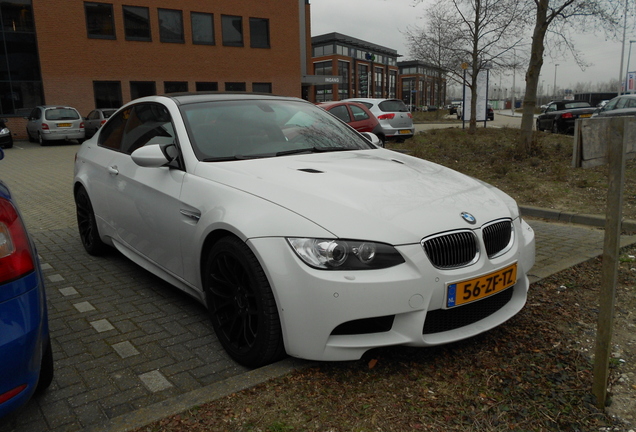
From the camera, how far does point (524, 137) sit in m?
10.4

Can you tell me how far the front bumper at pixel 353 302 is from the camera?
2465mm

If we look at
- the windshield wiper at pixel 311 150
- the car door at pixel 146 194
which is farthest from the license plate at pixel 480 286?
the car door at pixel 146 194

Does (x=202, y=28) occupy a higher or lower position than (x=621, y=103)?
higher

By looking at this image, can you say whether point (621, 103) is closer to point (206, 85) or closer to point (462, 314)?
point (462, 314)

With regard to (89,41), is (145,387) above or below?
below

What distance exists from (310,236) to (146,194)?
1.74 meters

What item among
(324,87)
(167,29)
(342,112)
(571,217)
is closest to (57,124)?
(167,29)

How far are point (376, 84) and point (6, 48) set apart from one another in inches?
2586

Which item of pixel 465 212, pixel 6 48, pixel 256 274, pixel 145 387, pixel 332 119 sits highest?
pixel 6 48

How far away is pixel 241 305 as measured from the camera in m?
2.88

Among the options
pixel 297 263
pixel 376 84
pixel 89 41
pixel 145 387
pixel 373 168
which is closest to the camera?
pixel 297 263

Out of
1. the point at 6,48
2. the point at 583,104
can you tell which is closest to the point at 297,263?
the point at 583,104

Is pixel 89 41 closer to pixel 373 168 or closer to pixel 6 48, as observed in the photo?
pixel 6 48

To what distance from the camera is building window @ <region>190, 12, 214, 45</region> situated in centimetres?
3011
